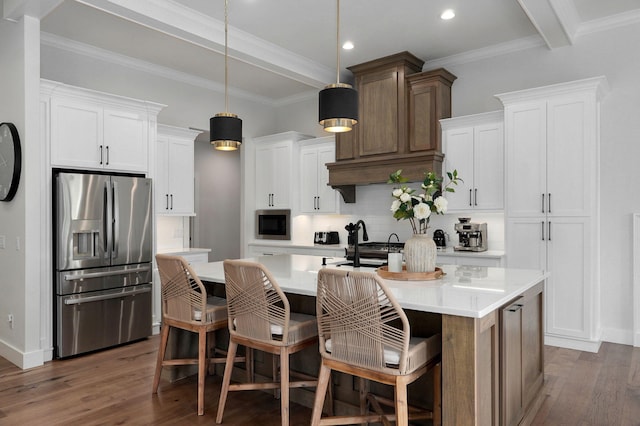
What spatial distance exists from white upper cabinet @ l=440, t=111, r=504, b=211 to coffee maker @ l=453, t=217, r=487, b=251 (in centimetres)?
19

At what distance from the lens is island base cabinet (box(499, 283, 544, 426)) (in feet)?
7.41

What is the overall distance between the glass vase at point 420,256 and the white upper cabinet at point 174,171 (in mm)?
3392

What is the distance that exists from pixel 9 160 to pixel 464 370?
3973 mm

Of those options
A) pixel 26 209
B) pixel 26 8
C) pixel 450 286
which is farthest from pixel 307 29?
pixel 450 286

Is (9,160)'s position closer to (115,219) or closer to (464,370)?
(115,219)

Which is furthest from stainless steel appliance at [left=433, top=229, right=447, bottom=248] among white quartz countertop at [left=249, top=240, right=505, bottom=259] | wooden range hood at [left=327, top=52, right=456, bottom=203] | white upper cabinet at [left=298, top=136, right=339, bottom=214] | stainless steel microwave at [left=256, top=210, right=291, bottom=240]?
stainless steel microwave at [left=256, top=210, right=291, bottom=240]

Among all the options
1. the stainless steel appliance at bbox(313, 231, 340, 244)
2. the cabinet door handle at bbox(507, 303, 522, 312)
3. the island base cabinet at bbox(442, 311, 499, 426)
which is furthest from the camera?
the stainless steel appliance at bbox(313, 231, 340, 244)

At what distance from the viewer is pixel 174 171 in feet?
17.7

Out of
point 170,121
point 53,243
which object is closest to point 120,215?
point 53,243

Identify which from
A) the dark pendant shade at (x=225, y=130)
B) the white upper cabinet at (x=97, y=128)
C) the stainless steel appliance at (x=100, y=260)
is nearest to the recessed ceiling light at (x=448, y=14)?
the dark pendant shade at (x=225, y=130)

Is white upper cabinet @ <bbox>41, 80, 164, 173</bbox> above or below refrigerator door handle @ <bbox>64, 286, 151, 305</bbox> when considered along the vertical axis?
above

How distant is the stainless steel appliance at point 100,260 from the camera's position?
13.0ft

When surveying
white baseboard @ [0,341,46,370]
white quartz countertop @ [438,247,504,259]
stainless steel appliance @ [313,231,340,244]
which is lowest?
white baseboard @ [0,341,46,370]

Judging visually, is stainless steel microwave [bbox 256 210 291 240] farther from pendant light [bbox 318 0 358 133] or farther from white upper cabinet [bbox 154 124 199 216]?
pendant light [bbox 318 0 358 133]
